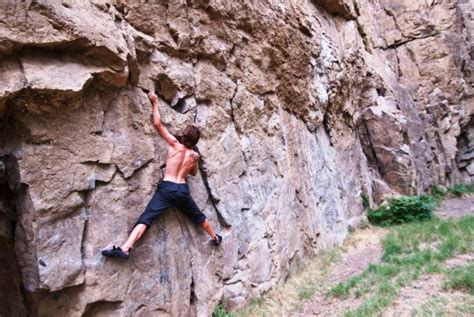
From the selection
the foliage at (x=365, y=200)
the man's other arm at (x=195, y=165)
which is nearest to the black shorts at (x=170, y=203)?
the man's other arm at (x=195, y=165)

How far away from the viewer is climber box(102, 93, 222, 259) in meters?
4.39

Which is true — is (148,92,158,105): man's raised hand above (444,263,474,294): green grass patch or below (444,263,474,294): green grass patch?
above

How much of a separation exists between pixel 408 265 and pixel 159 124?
4186 mm

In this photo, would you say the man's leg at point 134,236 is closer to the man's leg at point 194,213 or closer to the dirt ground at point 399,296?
the man's leg at point 194,213

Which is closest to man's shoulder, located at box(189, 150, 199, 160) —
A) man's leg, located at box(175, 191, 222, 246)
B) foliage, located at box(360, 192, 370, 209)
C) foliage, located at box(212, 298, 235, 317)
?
man's leg, located at box(175, 191, 222, 246)

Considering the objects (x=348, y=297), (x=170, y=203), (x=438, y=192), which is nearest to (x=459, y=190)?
(x=438, y=192)

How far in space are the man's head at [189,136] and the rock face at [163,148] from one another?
0.98 feet

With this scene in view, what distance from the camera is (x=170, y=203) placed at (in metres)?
4.53

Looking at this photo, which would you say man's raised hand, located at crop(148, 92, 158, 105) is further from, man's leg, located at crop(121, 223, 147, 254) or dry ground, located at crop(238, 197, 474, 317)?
dry ground, located at crop(238, 197, 474, 317)

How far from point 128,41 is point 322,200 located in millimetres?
5514

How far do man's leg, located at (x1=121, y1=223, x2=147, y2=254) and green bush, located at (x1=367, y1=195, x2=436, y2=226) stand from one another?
738 centimetres

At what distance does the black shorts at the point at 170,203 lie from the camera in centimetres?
432

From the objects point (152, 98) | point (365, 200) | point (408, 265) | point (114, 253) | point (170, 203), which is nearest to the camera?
point (114, 253)

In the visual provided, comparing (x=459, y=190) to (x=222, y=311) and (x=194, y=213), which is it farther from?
(x=194, y=213)
